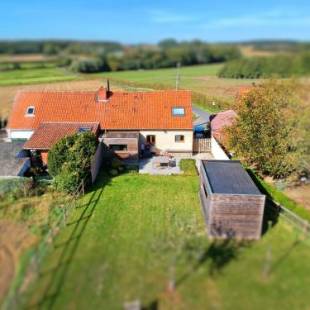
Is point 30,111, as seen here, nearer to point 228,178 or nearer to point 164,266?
point 228,178

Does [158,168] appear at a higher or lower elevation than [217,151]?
lower

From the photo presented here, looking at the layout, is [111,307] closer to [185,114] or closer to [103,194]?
[103,194]

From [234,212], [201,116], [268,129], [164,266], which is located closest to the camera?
[164,266]

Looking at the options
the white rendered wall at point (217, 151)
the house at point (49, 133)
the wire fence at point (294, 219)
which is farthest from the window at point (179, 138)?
the wire fence at point (294, 219)

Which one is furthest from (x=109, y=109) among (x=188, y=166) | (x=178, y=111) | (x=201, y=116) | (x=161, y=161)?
(x=201, y=116)

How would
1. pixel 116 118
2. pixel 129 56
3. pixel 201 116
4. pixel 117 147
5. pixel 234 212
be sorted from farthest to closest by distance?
pixel 129 56 < pixel 201 116 < pixel 116 118 < pixel 117 147 < pixel 234 212

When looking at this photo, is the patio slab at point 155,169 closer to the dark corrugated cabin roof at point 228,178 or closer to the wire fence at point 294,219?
the dark corrugated cabin roof at point 228,178

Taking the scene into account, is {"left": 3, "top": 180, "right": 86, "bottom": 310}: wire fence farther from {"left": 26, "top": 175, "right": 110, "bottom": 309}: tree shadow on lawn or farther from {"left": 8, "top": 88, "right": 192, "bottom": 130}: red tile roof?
{"left": 8, "top": 88, "right": 192, "bottom": 130}: red tile roof
